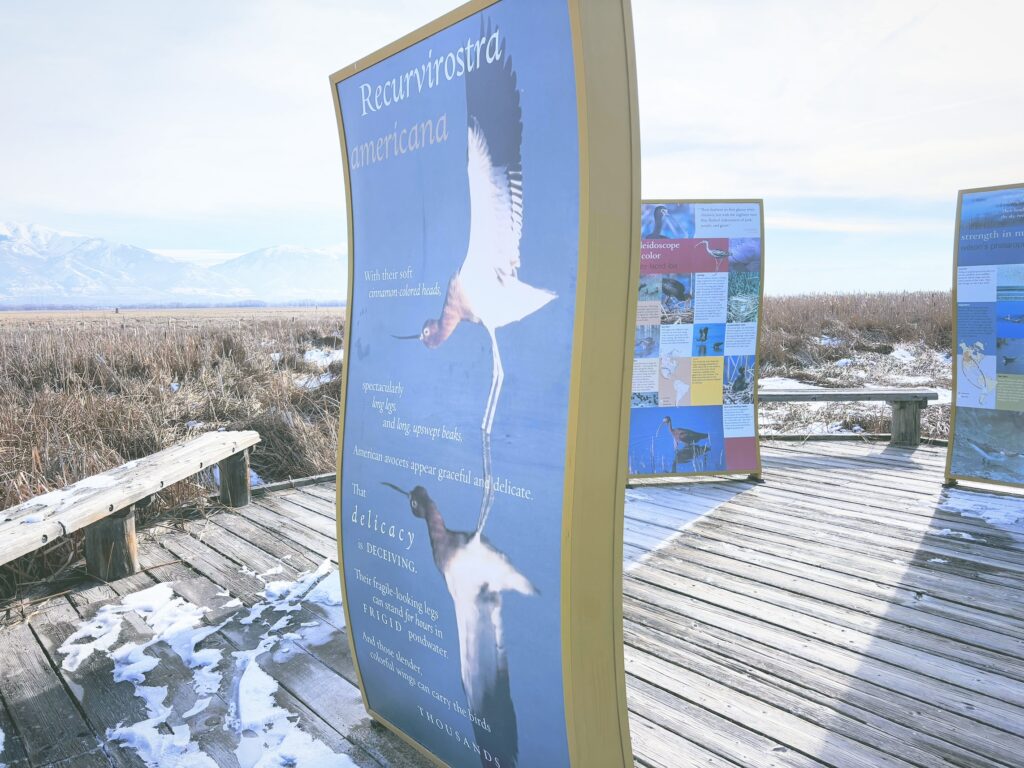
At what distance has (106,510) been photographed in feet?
10.8

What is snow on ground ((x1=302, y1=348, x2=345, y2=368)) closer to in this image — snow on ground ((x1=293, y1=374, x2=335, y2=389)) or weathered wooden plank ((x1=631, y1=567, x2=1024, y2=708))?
snow on ground ((x1=293, y1=374, x2=335, y2=389))

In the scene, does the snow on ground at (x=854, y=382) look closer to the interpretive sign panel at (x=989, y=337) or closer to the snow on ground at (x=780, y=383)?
the snow on ground at (x=780, y=383)

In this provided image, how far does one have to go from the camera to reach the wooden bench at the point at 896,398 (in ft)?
19.6

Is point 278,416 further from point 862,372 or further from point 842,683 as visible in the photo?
point 862,372

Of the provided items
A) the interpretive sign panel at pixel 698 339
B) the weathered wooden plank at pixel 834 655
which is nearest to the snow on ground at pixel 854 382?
the interpretive sign panel at pixel 698 339

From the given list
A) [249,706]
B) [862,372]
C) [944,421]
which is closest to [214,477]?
[249,706]

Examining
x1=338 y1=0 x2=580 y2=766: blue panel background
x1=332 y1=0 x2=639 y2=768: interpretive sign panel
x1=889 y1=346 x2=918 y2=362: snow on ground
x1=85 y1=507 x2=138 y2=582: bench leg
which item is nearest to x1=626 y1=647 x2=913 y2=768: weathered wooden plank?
x1=332 y1=0 x2=639 y2=768: interpretive sign panel

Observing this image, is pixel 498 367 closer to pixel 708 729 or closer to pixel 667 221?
pixel 708 729

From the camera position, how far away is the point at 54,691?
2.52 meters

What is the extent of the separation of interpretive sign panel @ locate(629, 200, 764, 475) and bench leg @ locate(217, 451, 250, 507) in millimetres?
2673

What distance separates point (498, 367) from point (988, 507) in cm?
437

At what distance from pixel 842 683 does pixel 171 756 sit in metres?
2.26

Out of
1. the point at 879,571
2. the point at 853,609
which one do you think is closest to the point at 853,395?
the point at 879,571

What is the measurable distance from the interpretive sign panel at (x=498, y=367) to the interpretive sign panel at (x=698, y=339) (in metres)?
3.24
